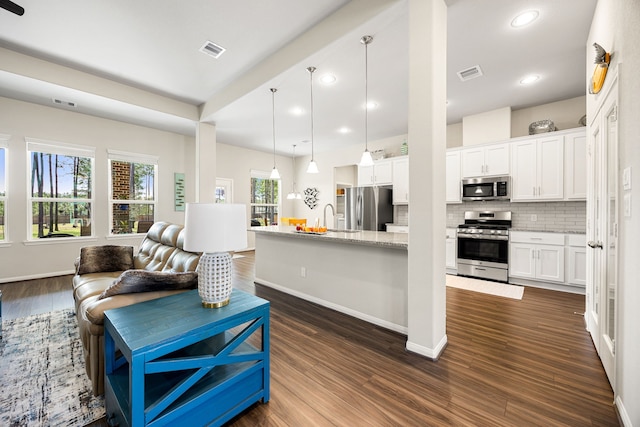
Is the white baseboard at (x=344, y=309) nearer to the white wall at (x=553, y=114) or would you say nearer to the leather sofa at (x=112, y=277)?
the leather sofa at (x=112, y=277)

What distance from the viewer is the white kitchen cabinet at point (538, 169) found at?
3.95 m

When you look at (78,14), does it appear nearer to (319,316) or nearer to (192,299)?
(192,299)

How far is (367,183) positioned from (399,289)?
157 inches

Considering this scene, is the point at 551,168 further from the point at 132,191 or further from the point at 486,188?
the point at 132,191

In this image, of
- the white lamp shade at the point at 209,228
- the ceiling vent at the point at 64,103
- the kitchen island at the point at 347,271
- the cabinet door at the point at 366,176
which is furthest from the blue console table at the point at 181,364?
the cabinet door at the point at 366,176

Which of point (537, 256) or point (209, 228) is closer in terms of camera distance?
point (209, 228)

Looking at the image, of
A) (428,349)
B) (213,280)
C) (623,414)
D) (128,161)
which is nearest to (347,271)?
(428,349)

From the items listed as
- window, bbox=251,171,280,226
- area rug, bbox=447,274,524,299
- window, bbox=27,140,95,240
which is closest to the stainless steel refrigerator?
area rug, bbox=447,274,524,299

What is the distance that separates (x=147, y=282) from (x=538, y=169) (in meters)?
5.22

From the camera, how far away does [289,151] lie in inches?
312

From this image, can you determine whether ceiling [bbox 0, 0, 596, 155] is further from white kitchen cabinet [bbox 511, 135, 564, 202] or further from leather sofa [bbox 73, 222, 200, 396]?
leather sofa [bbox 73, 222, 200, 396]

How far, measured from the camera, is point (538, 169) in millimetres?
4113

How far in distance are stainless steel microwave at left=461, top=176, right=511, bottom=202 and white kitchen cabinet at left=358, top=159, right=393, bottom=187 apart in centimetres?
156

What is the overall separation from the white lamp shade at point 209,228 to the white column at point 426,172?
1417 millimetres
